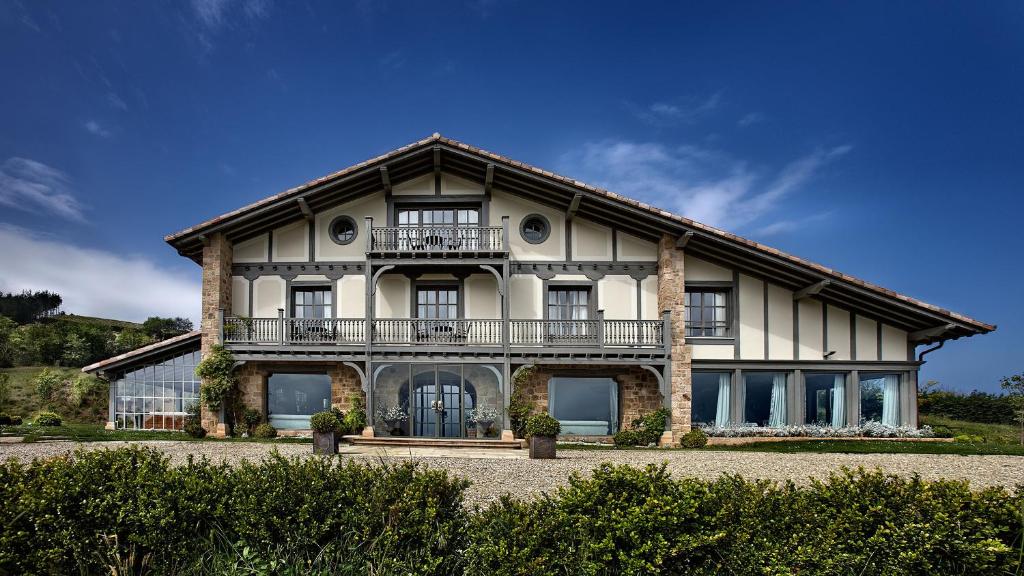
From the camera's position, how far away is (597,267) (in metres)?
17.0

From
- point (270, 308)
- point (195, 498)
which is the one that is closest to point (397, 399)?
point (270, 308)

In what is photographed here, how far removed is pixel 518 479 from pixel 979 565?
20.9 ft

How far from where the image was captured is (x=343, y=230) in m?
17.5

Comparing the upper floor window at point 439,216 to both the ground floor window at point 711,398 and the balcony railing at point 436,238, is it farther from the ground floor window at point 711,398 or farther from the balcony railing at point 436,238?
the ground floor window at point 711,398

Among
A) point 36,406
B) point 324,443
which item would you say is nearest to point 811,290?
point 324,443

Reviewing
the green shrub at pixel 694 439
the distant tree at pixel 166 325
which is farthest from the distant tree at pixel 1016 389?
the distant tree at pixel 166 325

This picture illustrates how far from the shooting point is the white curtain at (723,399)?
648 inches

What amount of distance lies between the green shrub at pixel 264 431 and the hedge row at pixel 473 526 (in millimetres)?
12205

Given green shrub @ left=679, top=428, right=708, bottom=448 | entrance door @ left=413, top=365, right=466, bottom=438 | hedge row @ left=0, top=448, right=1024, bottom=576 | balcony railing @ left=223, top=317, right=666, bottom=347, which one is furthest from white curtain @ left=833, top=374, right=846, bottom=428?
hedge row @ left=0, top=448, right=1024, bottom=576

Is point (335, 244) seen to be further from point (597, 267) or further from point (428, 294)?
point (597, 267)

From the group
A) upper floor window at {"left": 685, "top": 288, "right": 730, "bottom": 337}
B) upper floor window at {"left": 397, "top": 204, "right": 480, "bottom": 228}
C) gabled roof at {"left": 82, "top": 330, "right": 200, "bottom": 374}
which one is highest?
→ upper floor window at {"left": 397, "top": 204, "right": 480, "bottom": 228}

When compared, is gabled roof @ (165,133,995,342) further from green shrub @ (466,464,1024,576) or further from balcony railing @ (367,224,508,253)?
green shrub @ (466,464,1024,576)

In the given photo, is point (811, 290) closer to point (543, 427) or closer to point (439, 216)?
point (543, 427)

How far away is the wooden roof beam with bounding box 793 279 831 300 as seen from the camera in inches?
612
